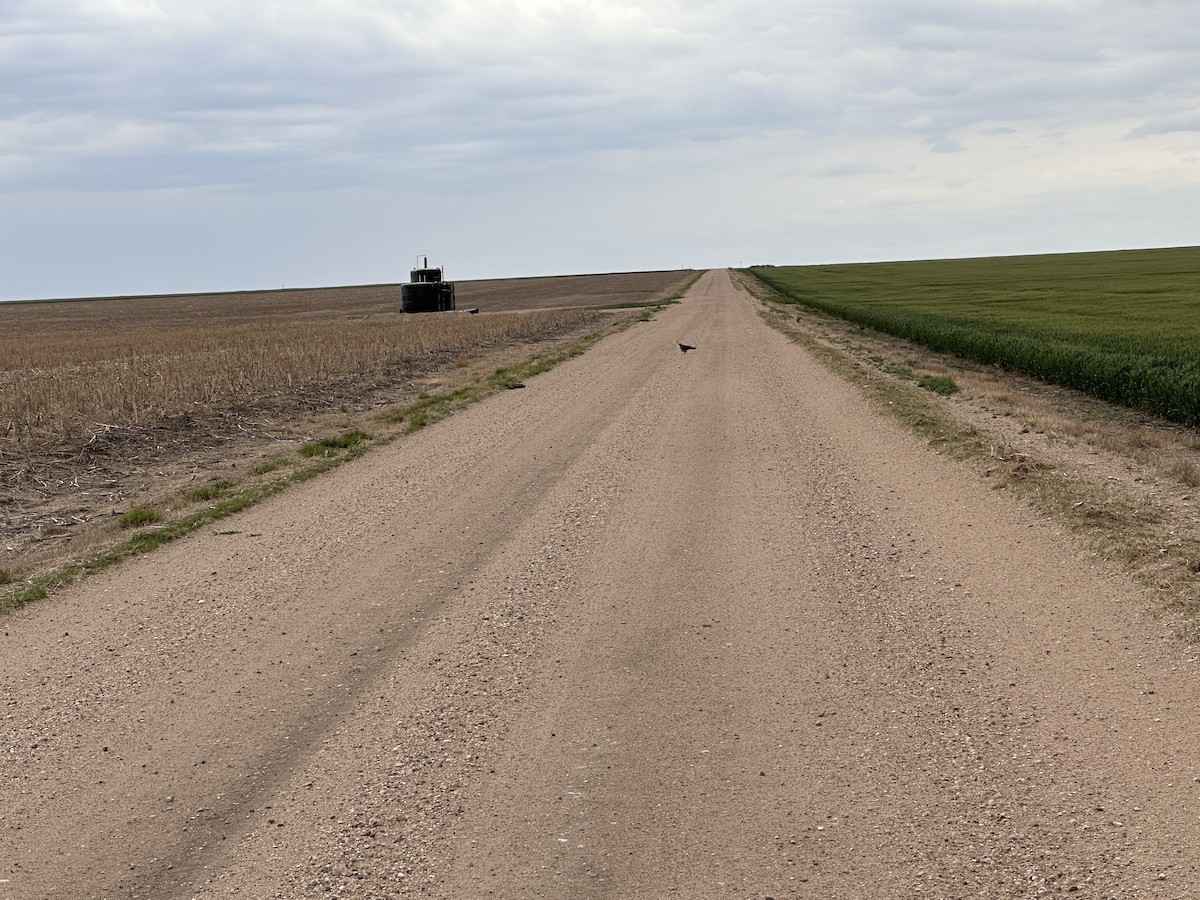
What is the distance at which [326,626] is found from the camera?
776 cm

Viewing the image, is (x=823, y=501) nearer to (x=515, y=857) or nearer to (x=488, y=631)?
(x=488, y=631)

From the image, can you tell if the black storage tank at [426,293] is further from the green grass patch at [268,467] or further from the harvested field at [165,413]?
the green grass patch at [268,467]

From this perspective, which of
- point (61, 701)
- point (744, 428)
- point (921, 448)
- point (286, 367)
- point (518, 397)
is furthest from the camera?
point (286, 367)

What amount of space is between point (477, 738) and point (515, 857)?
1.25 metres

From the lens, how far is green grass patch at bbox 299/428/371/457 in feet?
53.9

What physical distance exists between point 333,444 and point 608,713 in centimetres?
1194

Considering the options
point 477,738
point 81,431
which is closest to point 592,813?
point 477,738

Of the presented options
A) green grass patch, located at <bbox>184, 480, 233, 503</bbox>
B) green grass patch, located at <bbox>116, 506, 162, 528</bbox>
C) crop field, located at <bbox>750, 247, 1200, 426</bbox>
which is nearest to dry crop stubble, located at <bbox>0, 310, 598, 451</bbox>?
green grass patch, located at <bbox>184, 480, 233, 503</bbox>

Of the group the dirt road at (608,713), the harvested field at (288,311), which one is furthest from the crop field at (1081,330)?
the harvested field at (288,311)

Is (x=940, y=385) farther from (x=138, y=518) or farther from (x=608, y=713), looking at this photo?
(x=608, y=713)

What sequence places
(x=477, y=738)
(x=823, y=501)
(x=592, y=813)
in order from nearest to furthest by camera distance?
(x=592, y=813) → (x=477, y=738) → (x=823, y=501)

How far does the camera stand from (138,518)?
11883mm

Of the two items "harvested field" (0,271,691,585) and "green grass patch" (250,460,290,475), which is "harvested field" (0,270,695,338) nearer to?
"harvested field" (0,271,691,585)

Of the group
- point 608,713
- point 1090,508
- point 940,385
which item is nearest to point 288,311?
point 940,385
